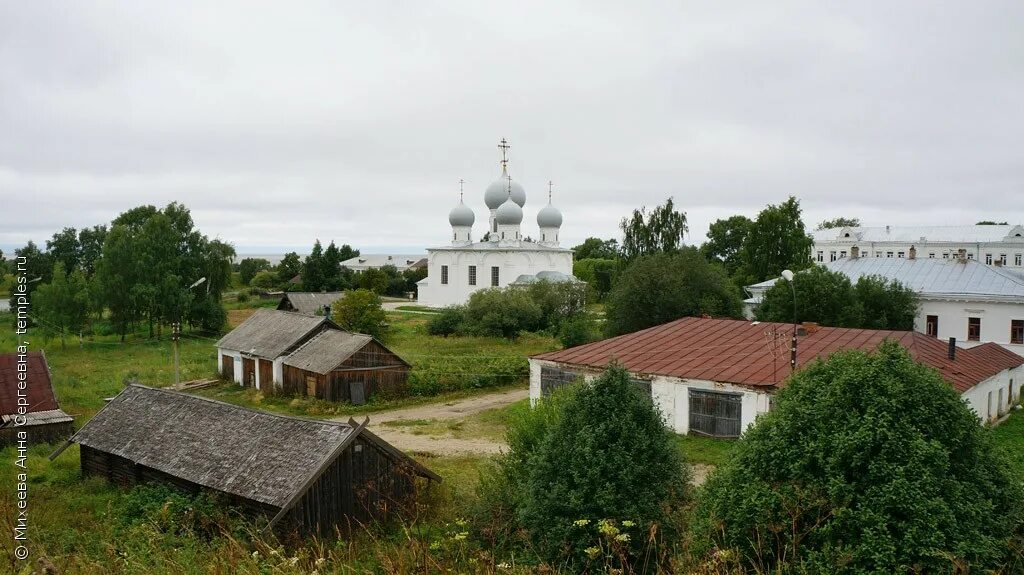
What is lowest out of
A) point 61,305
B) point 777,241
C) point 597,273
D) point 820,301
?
point 61,305

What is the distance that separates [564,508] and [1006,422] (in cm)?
1831

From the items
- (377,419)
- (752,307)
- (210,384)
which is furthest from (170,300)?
(752,307)

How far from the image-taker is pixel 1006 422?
71.3 feet

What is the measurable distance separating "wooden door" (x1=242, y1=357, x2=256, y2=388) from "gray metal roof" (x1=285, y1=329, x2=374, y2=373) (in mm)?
2688

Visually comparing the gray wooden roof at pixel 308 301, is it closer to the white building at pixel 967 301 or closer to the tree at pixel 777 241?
the tree at pixel 777 241

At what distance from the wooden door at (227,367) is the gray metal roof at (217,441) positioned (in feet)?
46.0

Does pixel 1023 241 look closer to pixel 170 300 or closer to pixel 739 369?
pixel 739 369

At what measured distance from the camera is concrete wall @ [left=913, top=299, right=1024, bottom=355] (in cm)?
2870

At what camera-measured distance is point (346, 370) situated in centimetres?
2547

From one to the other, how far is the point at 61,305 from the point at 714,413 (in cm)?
3414

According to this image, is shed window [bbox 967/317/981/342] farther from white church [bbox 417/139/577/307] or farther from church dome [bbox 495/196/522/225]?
church dome [bbox 495/196/522/225]

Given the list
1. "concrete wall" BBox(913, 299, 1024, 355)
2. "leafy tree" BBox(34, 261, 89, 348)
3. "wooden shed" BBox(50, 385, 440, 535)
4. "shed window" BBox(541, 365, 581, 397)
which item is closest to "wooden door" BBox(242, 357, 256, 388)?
"shed window" BBox(541, 365, 581, 397)

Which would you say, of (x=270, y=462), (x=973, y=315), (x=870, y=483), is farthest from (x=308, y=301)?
(x=870, y=483)

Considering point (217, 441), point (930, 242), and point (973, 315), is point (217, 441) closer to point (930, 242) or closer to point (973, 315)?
point (973, 315)
